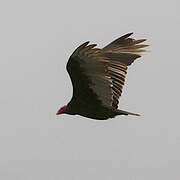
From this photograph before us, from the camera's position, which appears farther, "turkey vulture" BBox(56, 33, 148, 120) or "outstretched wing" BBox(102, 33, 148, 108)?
"outstretched wing" BBox(102, 33, 148, 108)

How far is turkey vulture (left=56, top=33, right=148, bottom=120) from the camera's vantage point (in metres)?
→ 8.61

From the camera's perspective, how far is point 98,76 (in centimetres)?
889

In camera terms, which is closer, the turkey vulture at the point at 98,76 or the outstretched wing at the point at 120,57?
the turkey vulture at the point at 98,76

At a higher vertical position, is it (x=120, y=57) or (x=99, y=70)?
(x=120, y=57)

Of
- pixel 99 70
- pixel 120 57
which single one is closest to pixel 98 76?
pixel 99 70

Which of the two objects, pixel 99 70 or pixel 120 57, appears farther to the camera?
pixel 120 57

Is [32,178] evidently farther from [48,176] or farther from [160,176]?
[160,176]

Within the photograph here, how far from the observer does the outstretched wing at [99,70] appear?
8.58m

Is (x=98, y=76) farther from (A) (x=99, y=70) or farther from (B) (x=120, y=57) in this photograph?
(B) (x=120, y=57)

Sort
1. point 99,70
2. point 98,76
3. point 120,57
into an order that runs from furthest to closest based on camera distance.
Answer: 1. point 120,57
2. point 98,76
3. point 99,70

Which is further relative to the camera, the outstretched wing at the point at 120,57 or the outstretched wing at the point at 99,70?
→ the outstretched wing at the point at 120,57

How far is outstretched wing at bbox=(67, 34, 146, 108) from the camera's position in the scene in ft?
28.1

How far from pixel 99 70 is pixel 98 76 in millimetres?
156

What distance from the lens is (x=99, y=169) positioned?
198 metres
